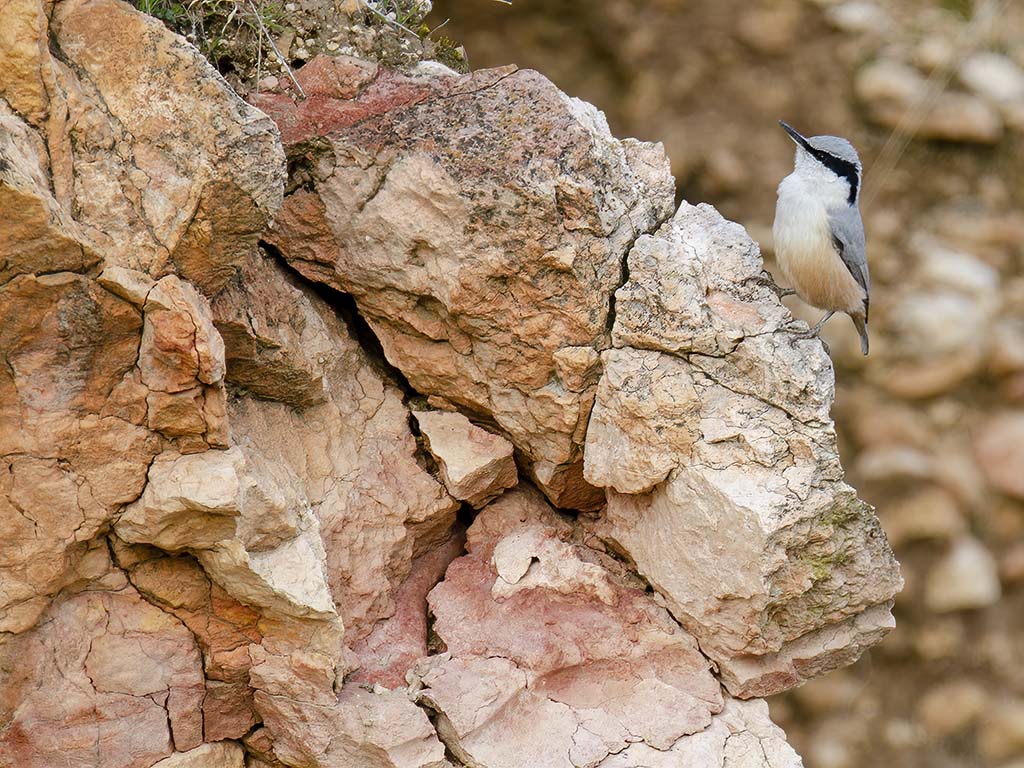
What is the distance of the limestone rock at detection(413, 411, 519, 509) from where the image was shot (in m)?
3.59

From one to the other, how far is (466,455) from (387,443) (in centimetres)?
26

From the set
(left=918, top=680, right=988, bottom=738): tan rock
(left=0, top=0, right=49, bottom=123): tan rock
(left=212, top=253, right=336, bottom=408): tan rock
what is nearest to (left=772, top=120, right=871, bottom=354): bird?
(left=212, top=253, right=336, bottom=408): tan rock

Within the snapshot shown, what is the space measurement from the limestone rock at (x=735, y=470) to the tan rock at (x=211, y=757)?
135 cm

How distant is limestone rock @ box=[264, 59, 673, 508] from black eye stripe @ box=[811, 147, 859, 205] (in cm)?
129

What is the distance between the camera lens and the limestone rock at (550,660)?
130 inches

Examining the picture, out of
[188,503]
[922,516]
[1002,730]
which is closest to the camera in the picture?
[188,503]

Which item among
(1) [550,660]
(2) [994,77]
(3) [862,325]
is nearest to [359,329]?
(1) [550,660]

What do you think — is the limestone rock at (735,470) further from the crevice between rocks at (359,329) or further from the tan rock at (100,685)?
the tan rock at (100,685)

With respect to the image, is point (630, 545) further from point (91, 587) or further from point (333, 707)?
point (91, 587)

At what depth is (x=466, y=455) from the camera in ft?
11.9

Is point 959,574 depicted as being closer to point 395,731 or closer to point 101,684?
point 395,731

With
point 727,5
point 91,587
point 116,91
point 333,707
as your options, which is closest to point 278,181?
point 116,91

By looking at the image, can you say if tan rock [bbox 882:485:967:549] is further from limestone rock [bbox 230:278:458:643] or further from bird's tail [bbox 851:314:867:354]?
limestone rock [bbox 230:278:458:643]

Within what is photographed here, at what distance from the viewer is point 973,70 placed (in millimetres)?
5812
